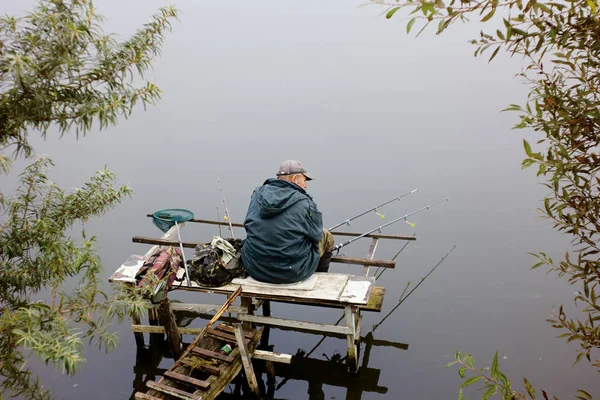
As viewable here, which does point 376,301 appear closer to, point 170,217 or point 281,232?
point 281,232

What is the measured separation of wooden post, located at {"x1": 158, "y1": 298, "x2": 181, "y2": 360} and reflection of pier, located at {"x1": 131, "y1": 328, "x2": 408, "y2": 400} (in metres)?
0.54

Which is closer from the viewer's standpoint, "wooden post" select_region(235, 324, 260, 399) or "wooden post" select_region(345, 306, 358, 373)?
"wooden post" select_region(235, 324, 260, 399)

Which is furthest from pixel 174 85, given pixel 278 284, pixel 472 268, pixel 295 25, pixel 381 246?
pixel 278 284

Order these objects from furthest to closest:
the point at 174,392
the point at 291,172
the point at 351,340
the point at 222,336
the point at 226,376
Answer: the point at 351,340 → the point at 291,172 → the point at 222,336 → the point at 226,376 → the point at 174,392

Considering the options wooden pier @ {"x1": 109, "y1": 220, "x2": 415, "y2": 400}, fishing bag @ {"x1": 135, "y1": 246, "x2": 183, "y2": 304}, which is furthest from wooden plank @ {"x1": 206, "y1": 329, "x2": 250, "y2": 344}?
fishing bag @ {"x1": 135, "y1": 246, "x2": 183, "y2": 304}

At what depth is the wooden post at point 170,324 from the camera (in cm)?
574

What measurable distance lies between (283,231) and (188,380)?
1.58m

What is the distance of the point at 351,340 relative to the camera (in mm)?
5770

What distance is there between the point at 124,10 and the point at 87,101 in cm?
2009

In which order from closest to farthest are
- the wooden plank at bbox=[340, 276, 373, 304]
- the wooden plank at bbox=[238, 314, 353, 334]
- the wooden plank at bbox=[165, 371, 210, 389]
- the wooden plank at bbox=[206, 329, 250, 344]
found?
1. the wooden plank at bbox=[165, 371, 210, 389]
2. the wooden plank at bbox=[340, 276, 373, 304]
3. the wooden plank at bbox=[206, 329, 250, 344]
4. the wooden plank at bbox=[238, 314, 353, 334]

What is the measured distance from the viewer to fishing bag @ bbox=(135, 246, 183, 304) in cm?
514

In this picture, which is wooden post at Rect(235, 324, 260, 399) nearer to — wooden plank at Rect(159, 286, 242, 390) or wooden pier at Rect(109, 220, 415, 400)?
wooden pier at Rect(109, 220, 415, 400)

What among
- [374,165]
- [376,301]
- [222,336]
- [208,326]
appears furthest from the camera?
[374,165]

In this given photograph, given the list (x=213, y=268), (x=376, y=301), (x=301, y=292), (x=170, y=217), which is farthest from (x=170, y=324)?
(x=376, y=301)
